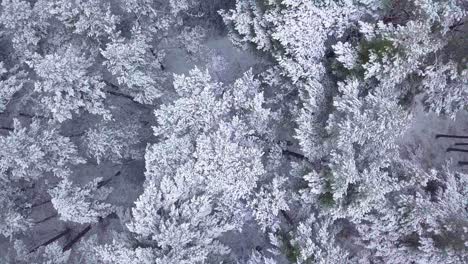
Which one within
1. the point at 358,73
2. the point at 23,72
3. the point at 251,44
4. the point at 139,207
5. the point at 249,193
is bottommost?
the point at 139,207

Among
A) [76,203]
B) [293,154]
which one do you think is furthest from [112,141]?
[293,154]

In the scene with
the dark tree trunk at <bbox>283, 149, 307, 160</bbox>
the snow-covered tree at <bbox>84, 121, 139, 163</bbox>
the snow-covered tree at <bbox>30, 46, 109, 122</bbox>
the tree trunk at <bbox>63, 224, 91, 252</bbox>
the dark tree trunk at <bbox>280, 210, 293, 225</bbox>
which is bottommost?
the tree trunk at <bbox>63, 224, 91, 252</bbox>

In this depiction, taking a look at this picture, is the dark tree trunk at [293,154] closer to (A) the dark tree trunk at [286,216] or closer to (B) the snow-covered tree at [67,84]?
(A) the dark tree trunk at [286,216]

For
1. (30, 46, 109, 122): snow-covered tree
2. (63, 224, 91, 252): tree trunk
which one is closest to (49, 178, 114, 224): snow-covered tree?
(30, 46, 109, 122): snow-covered tree

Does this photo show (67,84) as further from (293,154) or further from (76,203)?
(293,154)

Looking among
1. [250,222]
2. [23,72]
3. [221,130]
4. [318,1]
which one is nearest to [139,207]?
[221,130]

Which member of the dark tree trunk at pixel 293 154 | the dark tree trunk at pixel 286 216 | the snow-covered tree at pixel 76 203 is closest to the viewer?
the snow-covered tree at pixel 76 203

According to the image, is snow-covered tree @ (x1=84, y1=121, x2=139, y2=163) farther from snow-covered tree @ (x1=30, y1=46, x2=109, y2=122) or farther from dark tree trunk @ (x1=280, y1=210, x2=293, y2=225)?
dark tree trunk @ (x1=280, y1=210, x2=293, y2=225)

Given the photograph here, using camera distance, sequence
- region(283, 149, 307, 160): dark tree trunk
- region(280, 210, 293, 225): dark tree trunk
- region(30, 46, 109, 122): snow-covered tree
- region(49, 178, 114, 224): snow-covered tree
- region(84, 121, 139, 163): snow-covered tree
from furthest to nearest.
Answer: region(283, 149, 307, 160): dark tree trunk < region(84, 121, 139, 163): snow-covered tree < region(280, 210, 293, 225): dark tree trunk < region(49, 178, 114, 224): snow-covered tree < region(30, 46, 109, 122): snow-covered tree

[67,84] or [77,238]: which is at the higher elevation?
[67,84]

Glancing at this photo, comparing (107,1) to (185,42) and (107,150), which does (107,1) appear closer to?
(185,42)

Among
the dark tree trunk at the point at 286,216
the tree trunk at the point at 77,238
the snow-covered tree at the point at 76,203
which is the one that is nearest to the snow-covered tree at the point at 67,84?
the snow-covered tree at the point at 76,203
